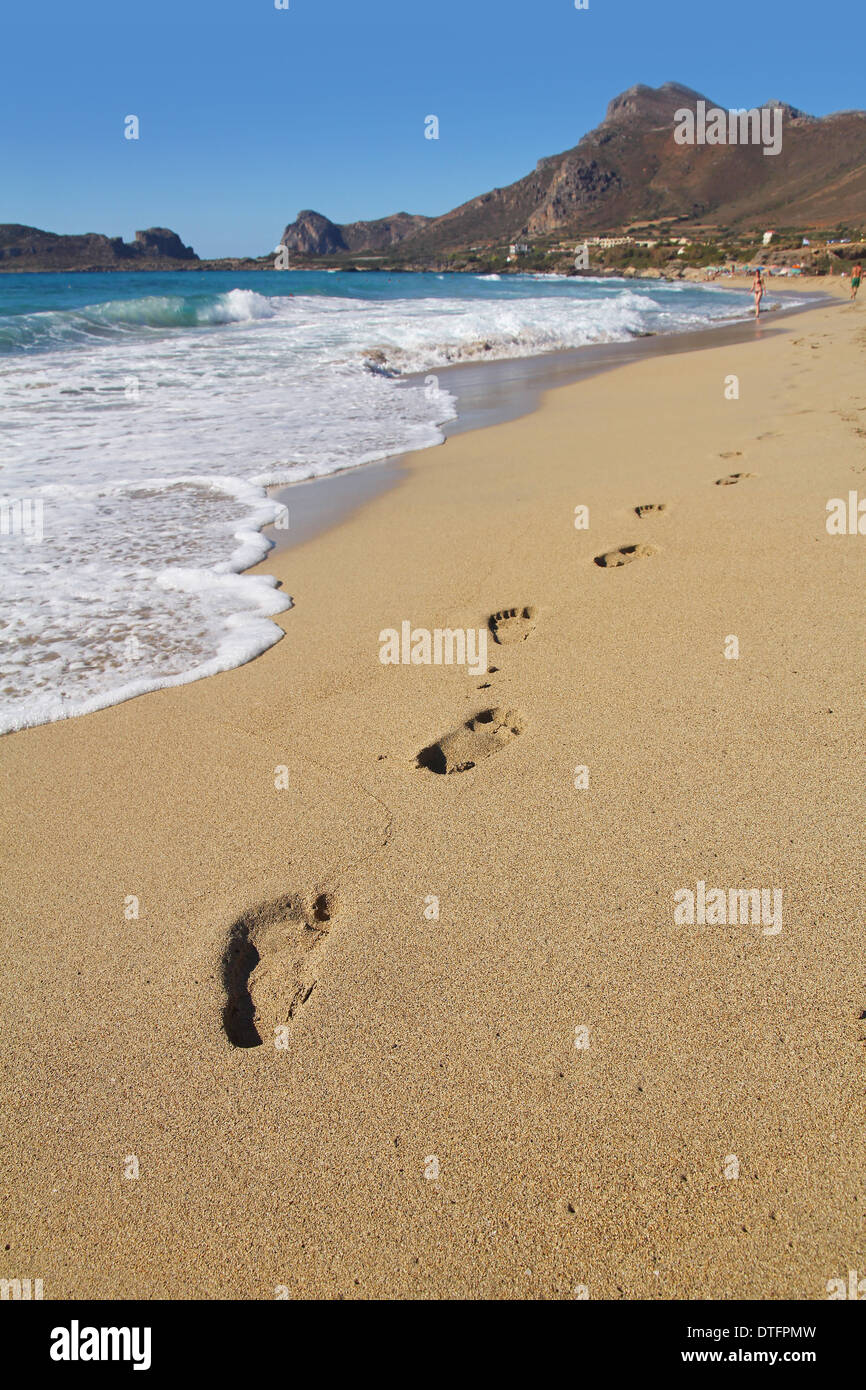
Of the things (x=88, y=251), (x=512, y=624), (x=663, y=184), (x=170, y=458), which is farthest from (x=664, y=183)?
(x=512, y=624)

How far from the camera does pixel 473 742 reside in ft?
10.2

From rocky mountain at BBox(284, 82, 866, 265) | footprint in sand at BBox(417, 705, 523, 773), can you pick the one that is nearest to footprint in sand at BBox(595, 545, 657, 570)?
footprint in sand at BBox(417, 705, 523, 773)

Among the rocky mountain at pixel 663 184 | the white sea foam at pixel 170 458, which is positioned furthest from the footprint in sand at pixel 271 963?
the rocky mountain at pixel 663 184

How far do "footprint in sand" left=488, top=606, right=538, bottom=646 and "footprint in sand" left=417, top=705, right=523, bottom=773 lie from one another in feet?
2.41

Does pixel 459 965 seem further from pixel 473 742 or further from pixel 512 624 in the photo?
pixel 512 624

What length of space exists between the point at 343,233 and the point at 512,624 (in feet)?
578

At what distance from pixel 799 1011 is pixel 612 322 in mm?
23734

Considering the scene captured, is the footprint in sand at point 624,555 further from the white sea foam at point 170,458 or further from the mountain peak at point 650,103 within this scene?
the mountain peak at point 650,103

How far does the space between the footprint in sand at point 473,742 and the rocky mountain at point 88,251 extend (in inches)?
3732

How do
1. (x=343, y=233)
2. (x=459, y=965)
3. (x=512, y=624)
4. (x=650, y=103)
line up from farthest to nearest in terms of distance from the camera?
(x=343, y=233) → (x=650, y=103) → (x=512, y=624) → (x=459, y=965)

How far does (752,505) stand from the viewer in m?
5.15
